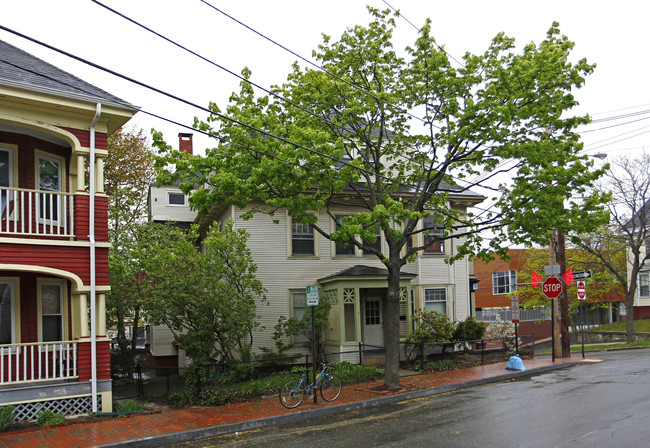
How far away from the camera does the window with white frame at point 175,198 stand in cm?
2959

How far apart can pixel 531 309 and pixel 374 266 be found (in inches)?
1004

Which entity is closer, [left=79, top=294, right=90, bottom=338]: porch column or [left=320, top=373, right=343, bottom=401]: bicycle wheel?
[left=79, top=294, right=90, bottom=338]: porch column

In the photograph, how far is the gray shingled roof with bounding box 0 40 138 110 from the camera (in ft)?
39.7

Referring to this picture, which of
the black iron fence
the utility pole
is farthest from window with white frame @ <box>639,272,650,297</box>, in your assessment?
the black iron fence

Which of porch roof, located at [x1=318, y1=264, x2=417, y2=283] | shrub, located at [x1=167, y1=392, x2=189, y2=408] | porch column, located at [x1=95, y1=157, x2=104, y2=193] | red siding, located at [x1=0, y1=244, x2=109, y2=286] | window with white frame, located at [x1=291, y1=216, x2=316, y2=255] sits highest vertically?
porch column, located at [x1=95, y1=157, x2=104, y2=193]

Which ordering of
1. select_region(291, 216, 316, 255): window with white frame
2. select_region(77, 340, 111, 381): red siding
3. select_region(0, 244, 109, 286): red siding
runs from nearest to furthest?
select_region(0, 244, 109, 286): red siding → select_region(77, 340, 111, 381): red siding → select_region(291, 216, 316, 255): window with white frame

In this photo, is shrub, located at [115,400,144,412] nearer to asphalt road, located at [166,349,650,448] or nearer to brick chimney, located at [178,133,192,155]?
asphalt road, located at [166,349,650,448]

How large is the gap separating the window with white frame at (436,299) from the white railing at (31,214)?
46.3ft

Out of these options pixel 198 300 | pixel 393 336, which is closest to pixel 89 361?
pixel 198 300

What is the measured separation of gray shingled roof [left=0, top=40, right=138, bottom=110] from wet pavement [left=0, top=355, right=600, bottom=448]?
6.83 meters

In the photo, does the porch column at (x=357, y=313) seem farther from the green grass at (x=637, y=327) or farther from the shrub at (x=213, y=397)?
the green grass at (x=637, y=327)

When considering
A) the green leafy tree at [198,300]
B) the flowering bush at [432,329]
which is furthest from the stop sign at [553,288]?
the green leafy tree at [198,300]

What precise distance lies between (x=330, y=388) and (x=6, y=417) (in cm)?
684

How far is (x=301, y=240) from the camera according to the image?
21.6 meters
